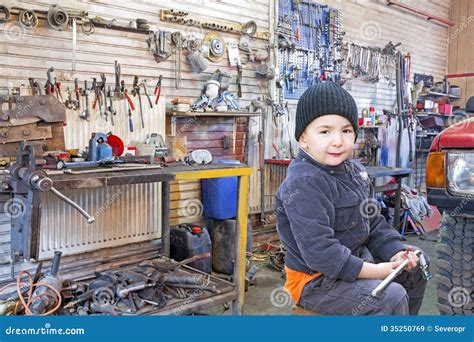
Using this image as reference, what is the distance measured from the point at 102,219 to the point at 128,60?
1.23 meters

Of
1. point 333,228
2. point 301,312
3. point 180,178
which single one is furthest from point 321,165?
point 180,178

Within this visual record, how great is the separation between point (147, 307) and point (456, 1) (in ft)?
25.8

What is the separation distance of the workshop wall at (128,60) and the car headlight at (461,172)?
2362mm

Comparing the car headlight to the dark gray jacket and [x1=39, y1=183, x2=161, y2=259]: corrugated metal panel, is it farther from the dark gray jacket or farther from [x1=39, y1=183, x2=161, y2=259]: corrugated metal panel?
[x1=39, y1=183, x2=161, y2=259]: corrugated metal panel

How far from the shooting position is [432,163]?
216 cm

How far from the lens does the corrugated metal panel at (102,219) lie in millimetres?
3275

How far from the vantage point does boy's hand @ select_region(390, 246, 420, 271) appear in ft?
5.03

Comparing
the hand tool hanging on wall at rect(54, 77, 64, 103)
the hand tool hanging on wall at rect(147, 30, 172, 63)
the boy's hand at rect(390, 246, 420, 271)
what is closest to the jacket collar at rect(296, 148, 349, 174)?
the boy's hand at rect(390, 246, 420, 271)

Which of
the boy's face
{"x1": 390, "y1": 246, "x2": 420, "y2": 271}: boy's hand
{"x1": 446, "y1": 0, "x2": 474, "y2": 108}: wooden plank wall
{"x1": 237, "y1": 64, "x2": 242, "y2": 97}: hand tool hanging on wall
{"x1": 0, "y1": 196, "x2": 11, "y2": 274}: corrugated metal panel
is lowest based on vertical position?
{"x1": 0, "y1": 196, "x2": 11, "y2": 274}: corrugated metal panel

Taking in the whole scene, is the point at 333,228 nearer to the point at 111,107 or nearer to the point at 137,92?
the point at 111,107

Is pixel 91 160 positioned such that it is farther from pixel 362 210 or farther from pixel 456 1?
pixel 456 1

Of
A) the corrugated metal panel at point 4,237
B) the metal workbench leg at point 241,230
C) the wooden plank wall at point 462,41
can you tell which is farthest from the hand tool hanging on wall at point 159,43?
the wooden plank wall at point 462,41

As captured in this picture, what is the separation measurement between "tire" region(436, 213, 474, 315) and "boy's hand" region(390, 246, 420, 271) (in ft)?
2.20

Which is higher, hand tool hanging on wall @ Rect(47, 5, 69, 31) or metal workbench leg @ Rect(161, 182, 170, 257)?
hand tool hanging on wall @ Rect(47, 5, 69, 31)
